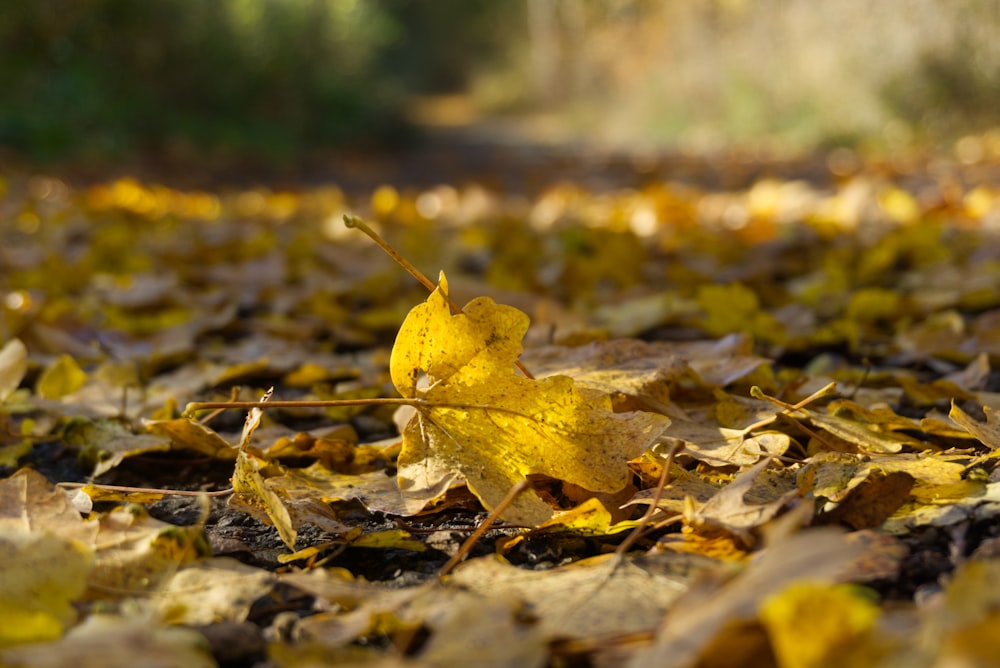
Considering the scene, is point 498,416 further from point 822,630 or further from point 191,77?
point 191,77

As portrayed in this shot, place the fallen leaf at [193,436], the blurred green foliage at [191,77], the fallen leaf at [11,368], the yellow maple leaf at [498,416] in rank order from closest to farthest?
the yellow maple leaf at [498,416] → the fallen leaf at [193,436] → the fallen leaf at [11,368] → the blurred green foliage at [191,77]

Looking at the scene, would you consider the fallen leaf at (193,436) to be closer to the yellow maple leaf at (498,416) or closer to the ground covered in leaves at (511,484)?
the ground covered in leaves at (511,484)

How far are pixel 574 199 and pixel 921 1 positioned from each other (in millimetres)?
5593

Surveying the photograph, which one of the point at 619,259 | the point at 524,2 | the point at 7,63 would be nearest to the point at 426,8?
the point at 524,2

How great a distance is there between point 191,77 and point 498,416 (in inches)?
353

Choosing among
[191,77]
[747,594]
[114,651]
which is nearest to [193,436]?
[114,651]

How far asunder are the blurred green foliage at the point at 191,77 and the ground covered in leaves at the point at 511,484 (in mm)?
5707

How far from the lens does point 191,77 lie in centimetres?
909

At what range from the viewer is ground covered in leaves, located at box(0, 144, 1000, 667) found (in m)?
0.61

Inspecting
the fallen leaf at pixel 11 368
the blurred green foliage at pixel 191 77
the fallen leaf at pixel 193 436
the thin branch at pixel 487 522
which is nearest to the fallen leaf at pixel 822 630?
the thin branch at pixel 487 522

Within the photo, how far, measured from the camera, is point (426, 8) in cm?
2902

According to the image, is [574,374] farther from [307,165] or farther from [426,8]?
[426,8]

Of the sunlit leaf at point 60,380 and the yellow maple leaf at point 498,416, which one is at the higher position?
the yellow maple leaf at point 498,416

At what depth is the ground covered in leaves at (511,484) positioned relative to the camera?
606 mm
